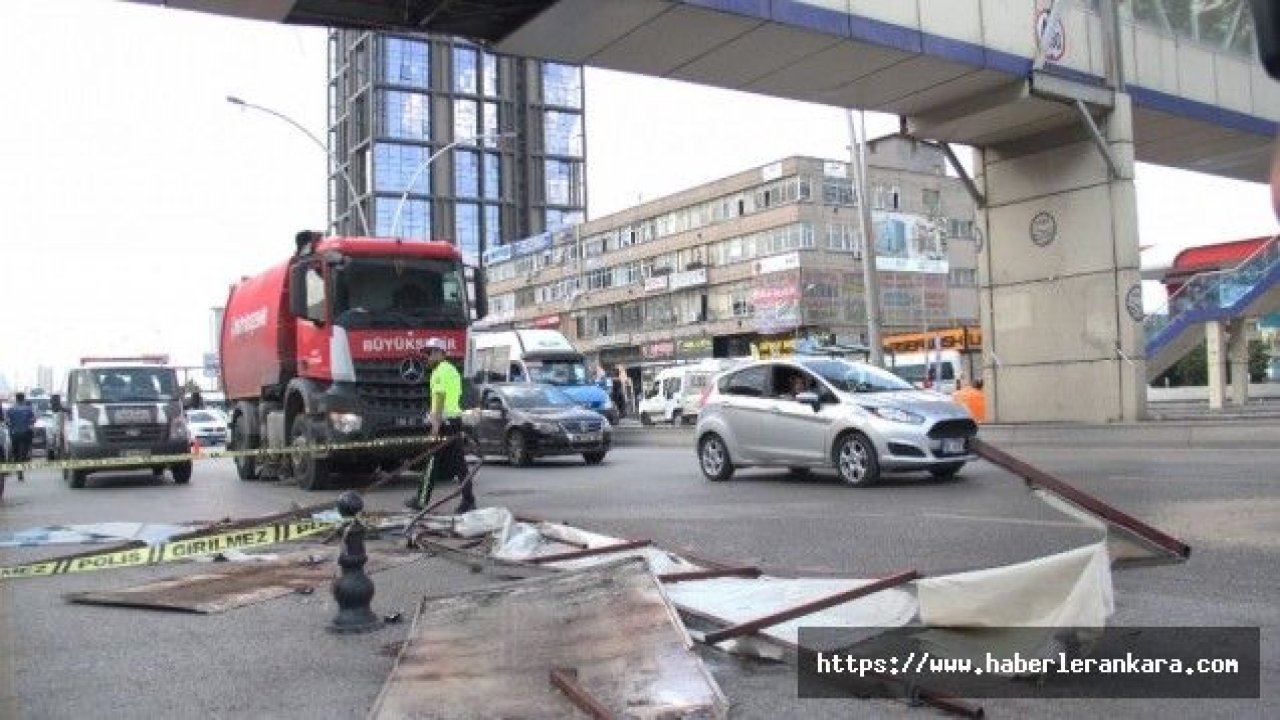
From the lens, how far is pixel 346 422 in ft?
47.9

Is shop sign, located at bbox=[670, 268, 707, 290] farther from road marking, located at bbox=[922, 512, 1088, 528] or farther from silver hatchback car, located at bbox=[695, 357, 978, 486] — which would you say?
road marking, located at bbox=[922, 512, 1088, 528]

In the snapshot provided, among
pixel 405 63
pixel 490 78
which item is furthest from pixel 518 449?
pixel 490 78

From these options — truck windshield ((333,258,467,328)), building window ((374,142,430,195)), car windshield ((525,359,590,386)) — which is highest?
building window ((374,142,430,195))

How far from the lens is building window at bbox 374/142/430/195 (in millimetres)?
101562

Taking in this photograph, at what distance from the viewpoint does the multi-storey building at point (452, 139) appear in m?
102

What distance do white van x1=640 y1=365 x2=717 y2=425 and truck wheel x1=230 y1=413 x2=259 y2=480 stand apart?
22.1 meters

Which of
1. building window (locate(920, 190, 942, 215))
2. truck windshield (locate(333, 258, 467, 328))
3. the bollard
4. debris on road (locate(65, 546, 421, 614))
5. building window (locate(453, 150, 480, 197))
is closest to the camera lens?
the bollard

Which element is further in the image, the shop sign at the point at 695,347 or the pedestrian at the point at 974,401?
the shop sign at the point at 695,347

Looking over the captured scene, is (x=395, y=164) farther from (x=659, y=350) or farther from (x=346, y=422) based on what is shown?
(x=346, y=422)

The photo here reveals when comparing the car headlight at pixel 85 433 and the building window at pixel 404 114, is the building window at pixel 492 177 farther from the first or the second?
the car headlight at pixel 85 433

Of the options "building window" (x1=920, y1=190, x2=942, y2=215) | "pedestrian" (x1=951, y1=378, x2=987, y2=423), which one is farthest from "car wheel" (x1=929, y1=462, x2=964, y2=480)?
"building window" (x1=920, y1=190, x2=942, y2=215)

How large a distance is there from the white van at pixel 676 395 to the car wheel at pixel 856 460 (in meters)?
26.3

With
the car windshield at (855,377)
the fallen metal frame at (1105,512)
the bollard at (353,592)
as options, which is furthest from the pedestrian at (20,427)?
the fallen metal frame at (1105,512)

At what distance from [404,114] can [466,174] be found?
933 centimetres
